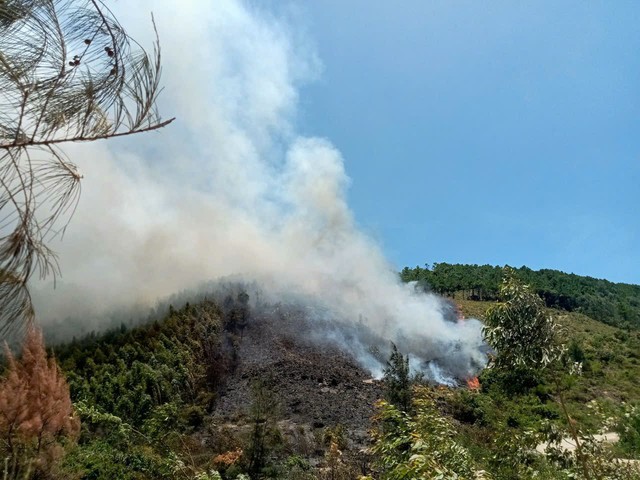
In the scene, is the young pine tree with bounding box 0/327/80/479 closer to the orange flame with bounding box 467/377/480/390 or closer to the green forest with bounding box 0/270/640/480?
the green forest with bounding box 0/270/640/480

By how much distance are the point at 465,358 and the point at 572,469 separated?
4826 cm

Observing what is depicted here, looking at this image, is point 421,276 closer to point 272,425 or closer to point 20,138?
point 272,425

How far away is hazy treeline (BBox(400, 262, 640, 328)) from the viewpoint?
6244cm

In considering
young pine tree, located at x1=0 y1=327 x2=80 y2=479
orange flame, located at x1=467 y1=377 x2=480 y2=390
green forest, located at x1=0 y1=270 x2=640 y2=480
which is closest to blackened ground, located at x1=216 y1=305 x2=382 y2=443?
green forest, located at x1=0 y1=270 x2=640 y2=480

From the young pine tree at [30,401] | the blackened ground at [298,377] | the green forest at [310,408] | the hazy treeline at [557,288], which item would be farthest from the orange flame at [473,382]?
the young pine tree at [30,401]

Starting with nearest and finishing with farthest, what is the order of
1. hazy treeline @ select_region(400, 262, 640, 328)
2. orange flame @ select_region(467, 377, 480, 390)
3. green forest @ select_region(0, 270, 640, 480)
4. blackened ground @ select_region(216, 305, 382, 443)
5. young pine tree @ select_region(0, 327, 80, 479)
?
green forest @ select_region(0, 270, 640, 480), young pine tree @ select_region(0, 327, 80, 479), blackened ground @ select_region(216, 305, 382, 443), orange flame @ select_region(467, 377, 480, 390), hazy treeline @ select_region(400, 262, 640, 328)

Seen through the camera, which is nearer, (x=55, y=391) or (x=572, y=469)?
(x=572, y=469)

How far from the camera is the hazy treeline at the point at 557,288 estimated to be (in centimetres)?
6244

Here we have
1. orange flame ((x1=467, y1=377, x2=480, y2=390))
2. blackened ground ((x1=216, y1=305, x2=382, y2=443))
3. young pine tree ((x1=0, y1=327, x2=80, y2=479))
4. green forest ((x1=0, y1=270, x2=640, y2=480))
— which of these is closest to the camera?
green forest ((x1=0, y1=270, x2=640, y2=480))

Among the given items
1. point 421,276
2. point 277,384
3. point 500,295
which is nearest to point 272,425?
point 277,384

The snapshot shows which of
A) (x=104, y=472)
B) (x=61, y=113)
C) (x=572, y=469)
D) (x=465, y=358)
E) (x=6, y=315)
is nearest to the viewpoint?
(x=6, y=315)

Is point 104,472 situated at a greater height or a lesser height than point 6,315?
lesser

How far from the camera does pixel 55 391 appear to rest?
747 centimetres

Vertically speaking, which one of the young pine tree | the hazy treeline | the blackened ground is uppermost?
the hazy treeline
